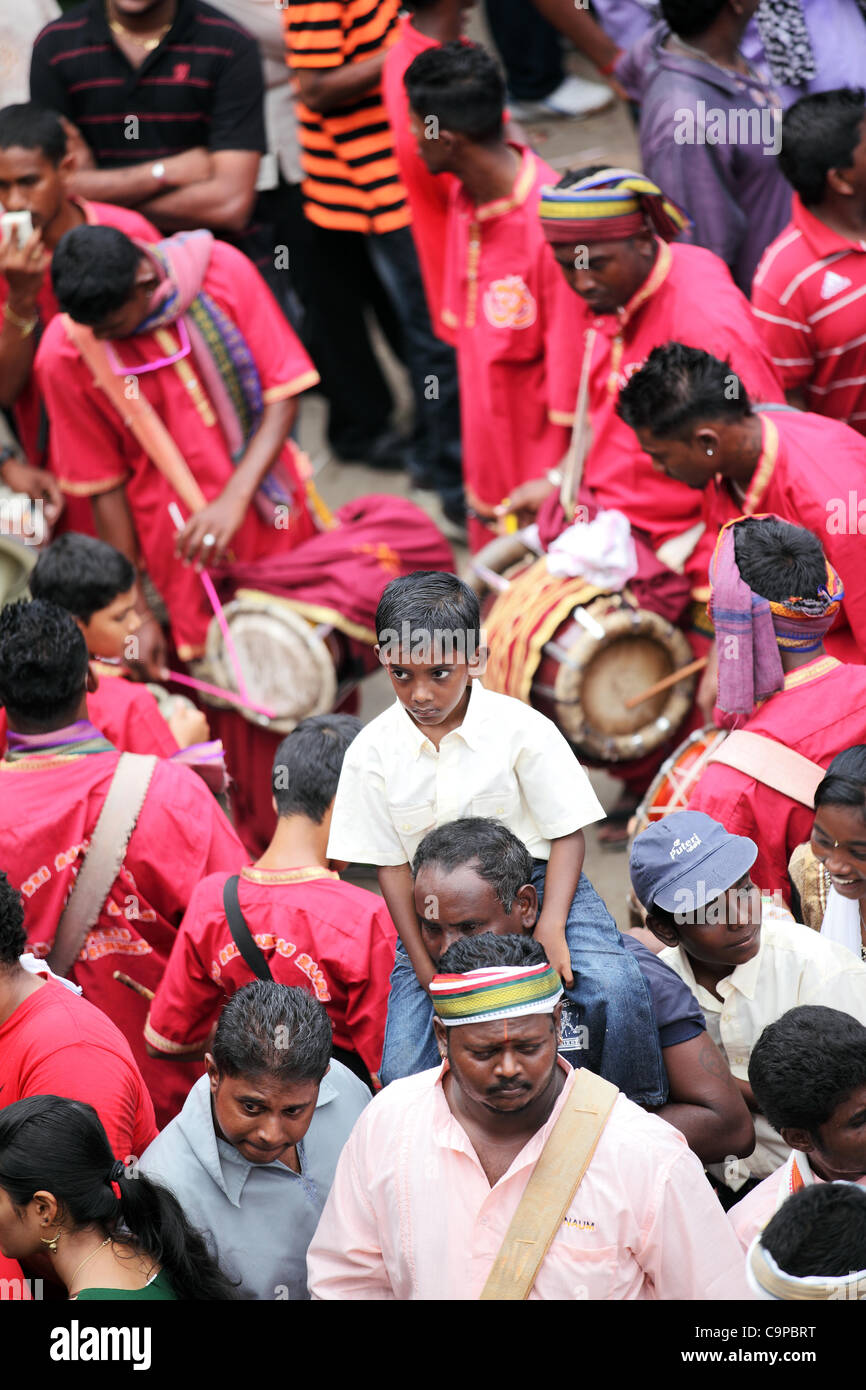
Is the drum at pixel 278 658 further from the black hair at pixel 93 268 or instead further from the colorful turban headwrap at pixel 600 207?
the colorful turban headwrap at pixel 600 207

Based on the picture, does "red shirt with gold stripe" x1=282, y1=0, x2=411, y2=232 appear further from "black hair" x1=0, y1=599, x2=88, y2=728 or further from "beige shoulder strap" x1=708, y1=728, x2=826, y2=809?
"beige shoulder strap" x1=708, y1=728, x2=826, y2=809

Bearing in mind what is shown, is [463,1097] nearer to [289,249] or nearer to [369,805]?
[369,805]

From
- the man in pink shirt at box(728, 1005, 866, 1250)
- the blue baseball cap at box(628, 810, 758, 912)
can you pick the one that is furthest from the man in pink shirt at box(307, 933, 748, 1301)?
the blue baseball cap at box(628, 810, 758, 912)

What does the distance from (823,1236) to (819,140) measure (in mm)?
3707

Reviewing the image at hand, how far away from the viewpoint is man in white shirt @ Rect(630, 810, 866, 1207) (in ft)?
10.9

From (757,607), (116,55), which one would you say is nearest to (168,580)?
(116,55)

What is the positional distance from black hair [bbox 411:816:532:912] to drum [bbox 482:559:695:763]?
6.09ft

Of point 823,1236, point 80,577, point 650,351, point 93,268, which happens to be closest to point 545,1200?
point 823,1236

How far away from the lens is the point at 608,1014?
3.27m

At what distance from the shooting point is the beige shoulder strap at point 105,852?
3.88m

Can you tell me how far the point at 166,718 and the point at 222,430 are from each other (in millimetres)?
1343

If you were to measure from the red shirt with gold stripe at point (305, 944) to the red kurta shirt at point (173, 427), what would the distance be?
7.59ft

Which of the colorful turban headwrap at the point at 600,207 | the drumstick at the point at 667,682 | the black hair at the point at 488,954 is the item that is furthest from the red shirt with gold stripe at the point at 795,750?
the colorful turban headwrap at the point at 600,207

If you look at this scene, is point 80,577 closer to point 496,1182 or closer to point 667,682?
point 667,682
